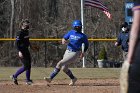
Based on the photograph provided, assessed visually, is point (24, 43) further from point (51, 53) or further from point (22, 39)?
point (51, 53)

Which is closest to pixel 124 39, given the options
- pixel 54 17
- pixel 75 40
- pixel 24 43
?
pixel 75 40

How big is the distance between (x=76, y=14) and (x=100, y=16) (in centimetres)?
208

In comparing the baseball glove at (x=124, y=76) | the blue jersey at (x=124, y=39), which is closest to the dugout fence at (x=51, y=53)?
the blue jersey at (x=124, y=39)

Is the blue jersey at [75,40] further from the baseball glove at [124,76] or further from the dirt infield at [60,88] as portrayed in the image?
the baseball glove at [124,76]

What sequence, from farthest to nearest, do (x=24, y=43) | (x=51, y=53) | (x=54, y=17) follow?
(x=54, y=17) → (x=51, y=53) → (x=24, y=43)

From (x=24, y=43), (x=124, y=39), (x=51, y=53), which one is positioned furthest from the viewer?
(x=51, y=53)

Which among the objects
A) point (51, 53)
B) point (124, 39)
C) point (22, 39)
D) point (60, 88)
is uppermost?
point (22, 39)

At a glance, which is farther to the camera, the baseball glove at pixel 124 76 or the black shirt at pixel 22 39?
the black shirt at pixel 22 39

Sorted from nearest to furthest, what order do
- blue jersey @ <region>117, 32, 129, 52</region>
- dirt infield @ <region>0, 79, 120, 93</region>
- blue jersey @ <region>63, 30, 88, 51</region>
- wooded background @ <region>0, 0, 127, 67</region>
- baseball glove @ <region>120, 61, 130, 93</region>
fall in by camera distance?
baseball glove @ <region>120, 61, 130, 93</region> → dirt infield @ <region>0, 79, 120, 93</region> → blue jersey @ <region>63, 30, 88, 51</region> → blue jersey @ <region>117, 32, 129, 52</region> → wooded background @ <region>0, 0, 127, 67</region>

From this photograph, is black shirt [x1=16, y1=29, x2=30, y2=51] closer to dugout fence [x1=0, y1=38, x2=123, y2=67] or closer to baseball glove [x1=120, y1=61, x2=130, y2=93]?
baseball glove [x1=120, y1=61, x2=130, y2=93]

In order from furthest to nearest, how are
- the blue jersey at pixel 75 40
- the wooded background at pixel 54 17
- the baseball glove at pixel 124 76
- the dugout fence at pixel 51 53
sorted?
the wooded background at pixel 54 17 → the dugout fence at pixel 51 53 → the blue jersey at pixel 75 40 → the baseball glove at pixel 124 76

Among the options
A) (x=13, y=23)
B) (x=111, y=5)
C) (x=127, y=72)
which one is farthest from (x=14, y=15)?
(x=127, y=72)

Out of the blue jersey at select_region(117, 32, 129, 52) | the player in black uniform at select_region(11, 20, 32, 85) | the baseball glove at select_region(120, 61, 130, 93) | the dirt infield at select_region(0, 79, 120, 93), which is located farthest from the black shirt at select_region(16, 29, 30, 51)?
the baseball glove at select_region(120, 61, 130, 93)

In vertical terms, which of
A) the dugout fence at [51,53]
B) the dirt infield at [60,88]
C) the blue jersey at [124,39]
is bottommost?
the dugout fence at [51,53]
